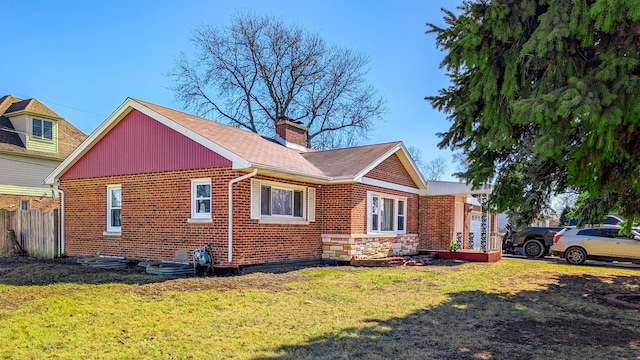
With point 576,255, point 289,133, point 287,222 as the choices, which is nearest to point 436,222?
point 576,255

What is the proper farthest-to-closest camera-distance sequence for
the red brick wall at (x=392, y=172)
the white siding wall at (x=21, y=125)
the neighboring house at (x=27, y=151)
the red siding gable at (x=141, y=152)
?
the white siding wall at (x=21, y=125), the neighboring house at (x=27, y=151), the red brick wall at (x=392, y=172), the red siding gable at (x=141, y=152)

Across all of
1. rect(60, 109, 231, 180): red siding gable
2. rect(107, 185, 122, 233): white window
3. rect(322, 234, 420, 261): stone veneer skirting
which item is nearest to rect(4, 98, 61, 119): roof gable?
rect(60, 109, 231, 180): red siding gable

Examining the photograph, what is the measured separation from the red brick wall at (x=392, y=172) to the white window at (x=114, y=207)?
313 inches

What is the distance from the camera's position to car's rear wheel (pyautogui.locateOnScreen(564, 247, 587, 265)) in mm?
15781

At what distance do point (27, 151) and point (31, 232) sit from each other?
1081cm

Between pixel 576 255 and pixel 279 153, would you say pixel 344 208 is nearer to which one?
pixel 279 153

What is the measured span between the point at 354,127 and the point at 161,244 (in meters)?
21.2

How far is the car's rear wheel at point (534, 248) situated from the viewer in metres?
19.3

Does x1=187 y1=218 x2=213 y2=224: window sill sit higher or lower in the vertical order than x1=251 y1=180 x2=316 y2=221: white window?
lower

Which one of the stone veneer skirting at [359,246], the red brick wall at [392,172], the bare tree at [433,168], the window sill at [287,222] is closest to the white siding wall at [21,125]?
the window sill at [287,222]

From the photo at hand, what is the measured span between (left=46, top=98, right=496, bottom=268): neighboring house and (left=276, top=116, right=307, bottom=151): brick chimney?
1411mm

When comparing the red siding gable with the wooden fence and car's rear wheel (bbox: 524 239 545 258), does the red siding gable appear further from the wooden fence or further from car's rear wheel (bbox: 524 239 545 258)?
car's rear wheel (bbox: 524 239 545 258)

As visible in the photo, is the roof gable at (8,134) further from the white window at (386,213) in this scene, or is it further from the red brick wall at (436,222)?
the red brick wall at (436,222)

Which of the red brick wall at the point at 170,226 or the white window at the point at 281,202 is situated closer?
the red brick wall at the point at 170,226
